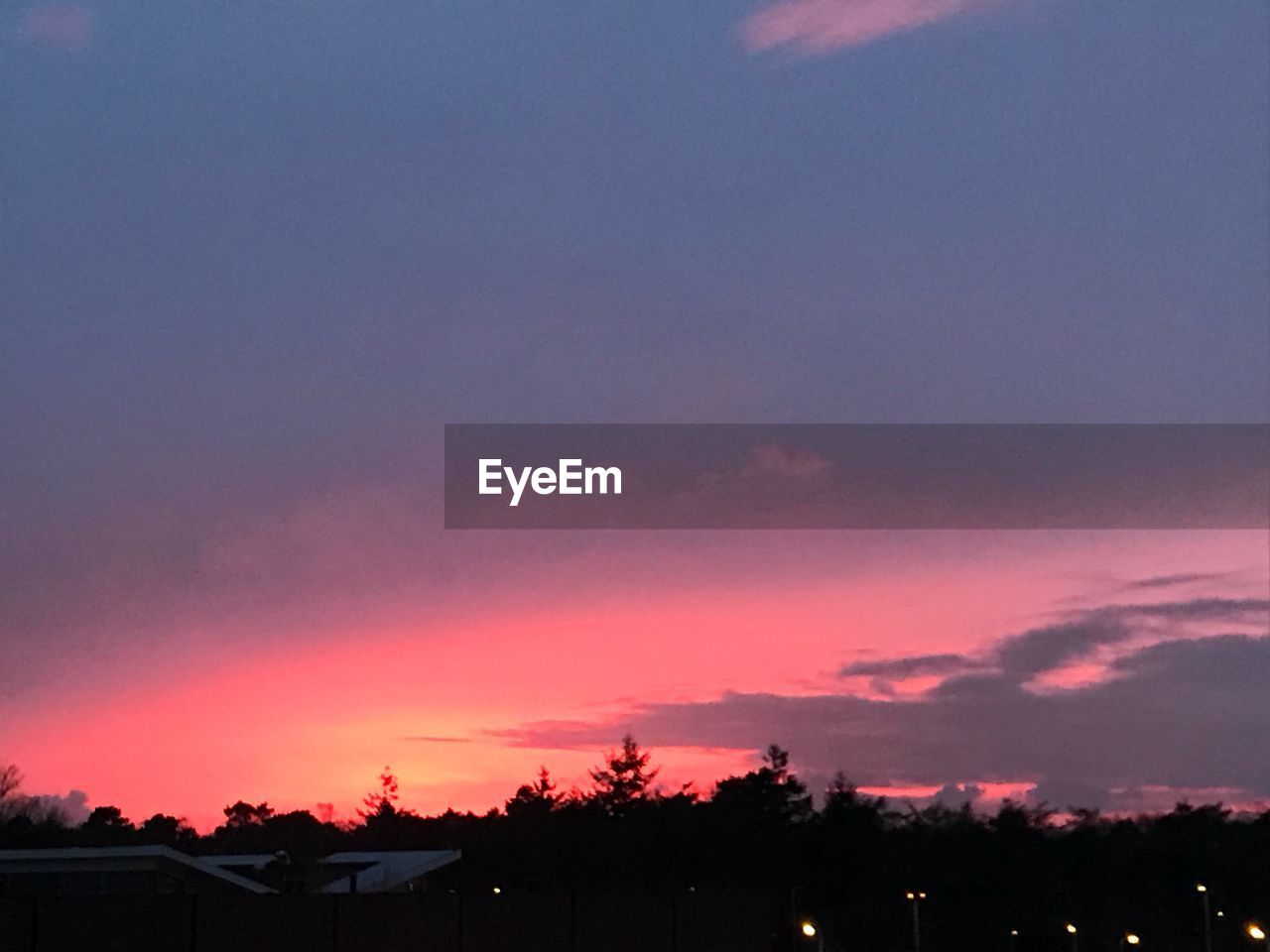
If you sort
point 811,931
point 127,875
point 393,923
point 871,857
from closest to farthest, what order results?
point 393,923 < point 127,875 < point 811,931 < point 871,857

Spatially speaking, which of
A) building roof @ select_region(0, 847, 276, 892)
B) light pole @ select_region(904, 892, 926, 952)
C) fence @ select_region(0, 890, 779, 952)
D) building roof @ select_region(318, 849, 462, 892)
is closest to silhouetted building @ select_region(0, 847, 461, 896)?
building roof @ select_region(0, 847, 276, 892)

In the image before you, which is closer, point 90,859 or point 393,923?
point 393,923

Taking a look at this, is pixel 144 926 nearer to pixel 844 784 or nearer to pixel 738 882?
pixel 738 882

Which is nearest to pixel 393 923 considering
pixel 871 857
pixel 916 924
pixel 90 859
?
pixel 90 859

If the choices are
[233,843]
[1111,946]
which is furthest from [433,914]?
[233,843]

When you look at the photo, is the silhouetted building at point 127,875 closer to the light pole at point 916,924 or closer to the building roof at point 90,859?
the building roof at point 90,859

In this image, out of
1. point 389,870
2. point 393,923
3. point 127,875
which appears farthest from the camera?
point 389,870

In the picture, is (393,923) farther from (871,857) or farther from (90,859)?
(871,857)

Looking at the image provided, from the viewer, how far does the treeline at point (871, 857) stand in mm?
59188

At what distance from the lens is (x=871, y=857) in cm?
6525

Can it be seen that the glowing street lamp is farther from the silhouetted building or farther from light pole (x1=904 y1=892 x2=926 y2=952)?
the silhouetted building

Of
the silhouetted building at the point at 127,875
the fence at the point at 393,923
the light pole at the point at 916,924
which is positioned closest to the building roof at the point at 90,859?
the silhouetted building at the point at 127,875

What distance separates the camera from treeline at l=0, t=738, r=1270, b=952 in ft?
194

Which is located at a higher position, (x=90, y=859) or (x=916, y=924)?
(x=90, y=859)
